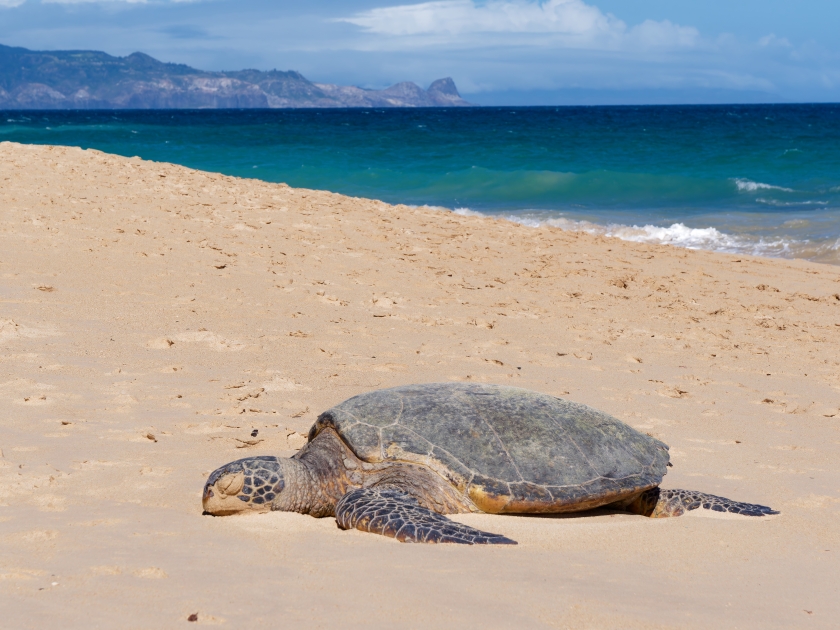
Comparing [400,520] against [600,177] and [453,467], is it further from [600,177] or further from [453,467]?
[600,177]

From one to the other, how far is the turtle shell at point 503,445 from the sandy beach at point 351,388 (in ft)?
0.48

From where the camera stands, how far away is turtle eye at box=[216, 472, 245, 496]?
316 cm

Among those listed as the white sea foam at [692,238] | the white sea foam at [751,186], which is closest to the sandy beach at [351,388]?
the white sea foam at [692,238]

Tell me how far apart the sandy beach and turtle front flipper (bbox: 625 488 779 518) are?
11 cm

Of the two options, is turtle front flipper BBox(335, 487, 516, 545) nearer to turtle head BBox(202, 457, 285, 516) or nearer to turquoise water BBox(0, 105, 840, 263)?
turtle head BBox(202, 457, 285, 516)

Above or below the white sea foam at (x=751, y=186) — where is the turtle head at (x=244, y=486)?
below

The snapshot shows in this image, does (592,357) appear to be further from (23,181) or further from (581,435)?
(23,181)

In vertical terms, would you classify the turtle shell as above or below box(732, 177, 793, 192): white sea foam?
below

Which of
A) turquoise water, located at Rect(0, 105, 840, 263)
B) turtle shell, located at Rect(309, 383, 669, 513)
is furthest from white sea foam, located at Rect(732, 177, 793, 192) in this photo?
turtle shell, located at Rect(309, 383, 669, 513)

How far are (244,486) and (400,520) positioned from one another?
67 centimetres

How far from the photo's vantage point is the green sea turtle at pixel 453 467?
3279 millimetres

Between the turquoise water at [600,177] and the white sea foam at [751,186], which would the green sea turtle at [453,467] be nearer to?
the turquoise water at [600,177]

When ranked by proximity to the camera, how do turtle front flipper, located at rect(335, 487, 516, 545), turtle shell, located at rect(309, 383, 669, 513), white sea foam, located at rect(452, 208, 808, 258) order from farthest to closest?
white sea foam, located at rect(452, 208, 808, 258), turtle shell, located at rect(309, 383, 669, 513), turtle front flipper, located at rect(335, 487, 516, 545)

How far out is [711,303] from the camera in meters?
8.12
